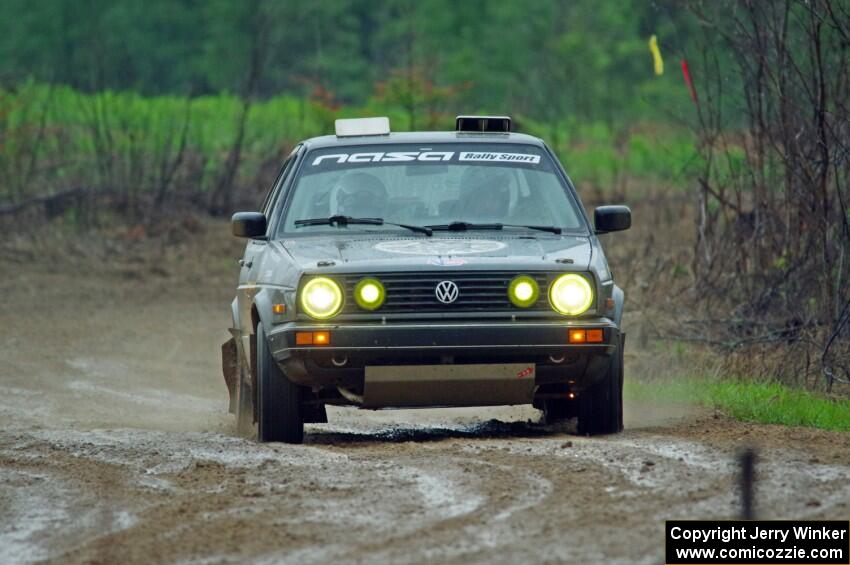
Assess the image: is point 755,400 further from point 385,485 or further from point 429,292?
point 385,485

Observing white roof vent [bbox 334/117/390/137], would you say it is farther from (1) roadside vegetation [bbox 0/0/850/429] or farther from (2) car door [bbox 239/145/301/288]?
(1) roadside vegetation [bbox 0/0/850/429]

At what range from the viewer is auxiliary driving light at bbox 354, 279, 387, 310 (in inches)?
344

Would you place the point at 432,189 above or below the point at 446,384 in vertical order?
above

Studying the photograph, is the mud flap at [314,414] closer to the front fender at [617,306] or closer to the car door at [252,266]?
the car door at [252,266]

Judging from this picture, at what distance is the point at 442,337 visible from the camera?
8672 mm

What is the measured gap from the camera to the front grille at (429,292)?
8758mm

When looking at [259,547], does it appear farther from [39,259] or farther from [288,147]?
[288,147]

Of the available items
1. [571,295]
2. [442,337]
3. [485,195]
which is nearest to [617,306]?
[571,295]

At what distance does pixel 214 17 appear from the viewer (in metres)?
52.0

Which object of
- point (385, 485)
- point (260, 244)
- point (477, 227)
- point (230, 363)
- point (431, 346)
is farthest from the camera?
point (230, 363)

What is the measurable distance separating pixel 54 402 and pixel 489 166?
4.46 m

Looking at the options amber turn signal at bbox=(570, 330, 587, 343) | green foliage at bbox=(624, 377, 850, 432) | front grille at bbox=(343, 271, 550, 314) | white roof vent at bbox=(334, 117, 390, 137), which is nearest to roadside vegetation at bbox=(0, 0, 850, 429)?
green foliage at bbox=(624, 377, 850, 432)

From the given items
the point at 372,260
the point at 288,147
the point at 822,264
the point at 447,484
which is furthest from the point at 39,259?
the point at 447,484

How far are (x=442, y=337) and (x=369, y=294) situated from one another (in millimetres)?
436
